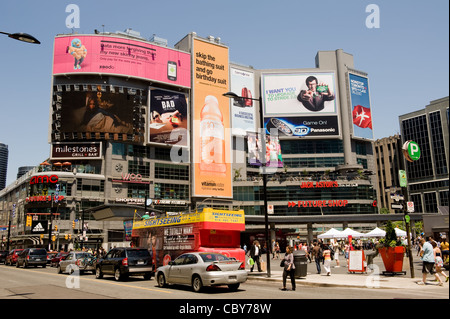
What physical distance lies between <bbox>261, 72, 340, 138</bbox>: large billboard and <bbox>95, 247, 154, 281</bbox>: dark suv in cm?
7878

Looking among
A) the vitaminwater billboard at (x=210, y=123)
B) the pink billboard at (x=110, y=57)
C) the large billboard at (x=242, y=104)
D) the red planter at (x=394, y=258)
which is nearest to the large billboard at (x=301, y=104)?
the large billboard at (x=242, y=104)

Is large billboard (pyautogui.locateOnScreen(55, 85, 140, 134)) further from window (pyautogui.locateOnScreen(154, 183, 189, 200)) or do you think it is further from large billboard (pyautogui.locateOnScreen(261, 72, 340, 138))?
large billboard (pyautogui.locateOnScreen(261, 72, 340, 138))

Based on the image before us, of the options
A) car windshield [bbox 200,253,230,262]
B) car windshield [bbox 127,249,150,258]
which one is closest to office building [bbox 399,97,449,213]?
car windshield [bbox 127,249,150,258]

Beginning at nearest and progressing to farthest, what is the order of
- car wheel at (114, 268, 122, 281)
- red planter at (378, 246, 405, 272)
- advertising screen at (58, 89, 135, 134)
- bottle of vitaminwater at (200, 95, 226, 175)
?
red planter at (378, 246, 405, 272)
car wheel at (114, 268, 122, 281)
advertising screen at (58, 89, 135, 134)
bottle of vitaminwater at (200, 95, 226, 175)

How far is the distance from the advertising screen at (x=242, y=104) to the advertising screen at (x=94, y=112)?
86.6 feet

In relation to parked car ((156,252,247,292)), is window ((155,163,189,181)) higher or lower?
higher

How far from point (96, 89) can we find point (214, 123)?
86.1 ft

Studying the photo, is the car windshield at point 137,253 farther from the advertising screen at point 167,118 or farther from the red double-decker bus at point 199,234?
the advertising screen at point 167,118

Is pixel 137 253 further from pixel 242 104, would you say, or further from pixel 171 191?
pixel 242 104

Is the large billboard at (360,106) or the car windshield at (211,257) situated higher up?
the large billboard at (360,106)

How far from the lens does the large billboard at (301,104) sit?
9844 cm

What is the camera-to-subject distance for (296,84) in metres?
101

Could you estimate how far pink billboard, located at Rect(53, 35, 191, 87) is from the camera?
79562 mm
